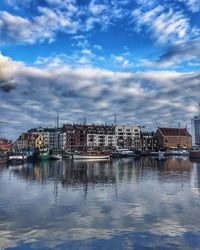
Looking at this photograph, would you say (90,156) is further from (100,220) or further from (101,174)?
(100,220)

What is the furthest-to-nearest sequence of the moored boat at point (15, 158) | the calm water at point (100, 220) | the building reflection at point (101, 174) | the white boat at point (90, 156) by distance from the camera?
the white boat at point (90, 156) < the moored boat at point (15, 158) < the building reflection at point (101, 174) < the calm water at point (100, 220)

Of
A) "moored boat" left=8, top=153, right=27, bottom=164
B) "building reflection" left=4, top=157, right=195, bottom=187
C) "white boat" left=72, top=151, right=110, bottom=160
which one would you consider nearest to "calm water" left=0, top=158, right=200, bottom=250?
"building reflection" left=4, top=157, right=195, bottom=187

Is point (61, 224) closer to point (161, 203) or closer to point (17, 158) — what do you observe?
point (161, 203)

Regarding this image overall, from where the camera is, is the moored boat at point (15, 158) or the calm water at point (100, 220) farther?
the moored boat at point (15, 158)

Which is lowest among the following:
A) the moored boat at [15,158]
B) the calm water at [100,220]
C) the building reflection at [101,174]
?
the calm water at [100,220]

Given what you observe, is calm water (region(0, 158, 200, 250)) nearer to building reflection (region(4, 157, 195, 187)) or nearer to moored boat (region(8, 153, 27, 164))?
building reflection (region(4, 157, 195, 187))

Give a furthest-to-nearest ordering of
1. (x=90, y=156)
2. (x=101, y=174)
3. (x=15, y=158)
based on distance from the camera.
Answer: (x=90, y=156) < (x=15, y=158) < (x=101, y=174)

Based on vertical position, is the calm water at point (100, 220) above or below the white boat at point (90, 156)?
below

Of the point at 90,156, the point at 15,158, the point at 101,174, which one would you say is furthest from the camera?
the point at 90,156

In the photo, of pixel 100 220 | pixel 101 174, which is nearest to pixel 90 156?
pixel 101 174

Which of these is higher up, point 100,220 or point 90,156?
point 90,156

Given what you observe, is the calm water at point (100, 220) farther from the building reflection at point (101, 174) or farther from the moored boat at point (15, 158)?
the moored boat at point (15, 158)

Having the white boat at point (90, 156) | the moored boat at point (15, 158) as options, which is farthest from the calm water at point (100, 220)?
the white boat at point (90, 156)

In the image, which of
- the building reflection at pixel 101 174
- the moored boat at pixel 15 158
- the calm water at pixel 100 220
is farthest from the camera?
the moored boat at pixel 15 158
